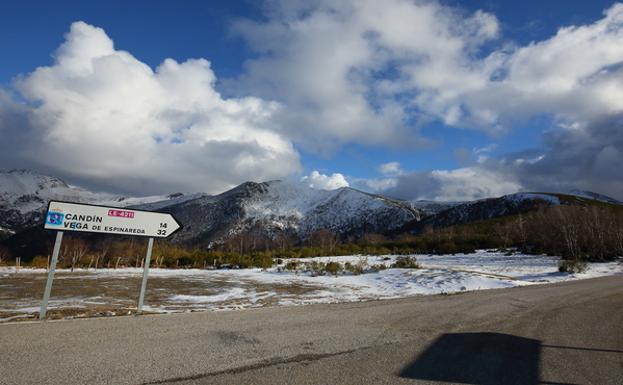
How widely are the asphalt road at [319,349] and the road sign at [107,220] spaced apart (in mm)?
2452

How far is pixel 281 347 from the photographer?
5.64 metres

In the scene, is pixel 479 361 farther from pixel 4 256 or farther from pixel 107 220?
pixel 4 256

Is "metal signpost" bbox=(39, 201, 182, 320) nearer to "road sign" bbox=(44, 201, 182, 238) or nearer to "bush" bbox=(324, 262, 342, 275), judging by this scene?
"road sign" bbox=(44, 201, 182, 238)

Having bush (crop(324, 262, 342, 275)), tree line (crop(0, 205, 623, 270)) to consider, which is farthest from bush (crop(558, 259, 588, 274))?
bush (crop(324, 262, 342, 275))

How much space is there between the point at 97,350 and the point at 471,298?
11.2 metres

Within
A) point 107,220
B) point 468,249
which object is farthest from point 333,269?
→ point 468,249

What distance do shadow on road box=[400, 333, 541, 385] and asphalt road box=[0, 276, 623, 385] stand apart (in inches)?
0.7

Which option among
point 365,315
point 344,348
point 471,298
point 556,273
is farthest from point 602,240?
point 344,348

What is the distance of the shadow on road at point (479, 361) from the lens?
452 cm

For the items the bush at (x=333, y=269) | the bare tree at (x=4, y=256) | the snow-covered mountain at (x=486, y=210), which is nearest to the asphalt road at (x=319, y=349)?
the bush at (x=333, y=269)

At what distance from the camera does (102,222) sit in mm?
9031

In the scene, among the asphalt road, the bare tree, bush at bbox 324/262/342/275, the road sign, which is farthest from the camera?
the bare tree

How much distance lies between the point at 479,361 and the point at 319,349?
2.40 metres

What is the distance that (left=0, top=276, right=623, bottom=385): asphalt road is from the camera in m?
4.41
